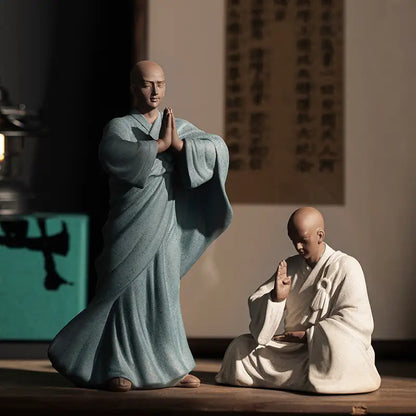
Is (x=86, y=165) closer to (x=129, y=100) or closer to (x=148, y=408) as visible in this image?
(x=129, y=100)

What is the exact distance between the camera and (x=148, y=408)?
2555 mm

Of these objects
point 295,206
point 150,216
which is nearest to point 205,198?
point 150,216

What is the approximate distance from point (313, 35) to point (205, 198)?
1510mm

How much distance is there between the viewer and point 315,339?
2779 mm

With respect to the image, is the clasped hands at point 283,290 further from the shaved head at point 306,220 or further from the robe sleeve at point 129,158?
the robe sleeve at point 129,158

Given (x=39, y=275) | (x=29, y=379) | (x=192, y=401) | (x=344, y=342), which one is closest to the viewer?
(x=192, y=401)

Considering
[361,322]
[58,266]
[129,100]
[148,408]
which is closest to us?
[148,408]

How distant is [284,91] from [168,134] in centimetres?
142

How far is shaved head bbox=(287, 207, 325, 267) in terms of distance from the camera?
9.31ft

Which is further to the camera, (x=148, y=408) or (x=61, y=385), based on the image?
(x=61, y=385)

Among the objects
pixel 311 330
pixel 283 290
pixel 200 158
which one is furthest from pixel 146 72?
pixel 311 330

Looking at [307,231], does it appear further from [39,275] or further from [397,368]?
[39,275]

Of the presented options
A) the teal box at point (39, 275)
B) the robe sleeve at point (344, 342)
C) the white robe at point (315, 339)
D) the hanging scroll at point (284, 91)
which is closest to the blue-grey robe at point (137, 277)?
the white robe at point (315, 339)

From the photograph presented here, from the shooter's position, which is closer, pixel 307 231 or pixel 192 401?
pixel 192 401
